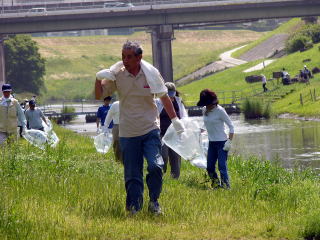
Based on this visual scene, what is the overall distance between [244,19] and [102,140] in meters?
50.8

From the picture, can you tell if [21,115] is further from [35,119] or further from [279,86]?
[279,86]

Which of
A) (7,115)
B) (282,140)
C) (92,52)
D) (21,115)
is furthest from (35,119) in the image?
(92,52)

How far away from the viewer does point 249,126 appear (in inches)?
1847

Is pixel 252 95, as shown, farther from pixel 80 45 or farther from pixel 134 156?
pixel 80 45

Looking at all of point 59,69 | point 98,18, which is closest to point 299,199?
point 98,18

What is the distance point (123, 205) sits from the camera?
10.8m

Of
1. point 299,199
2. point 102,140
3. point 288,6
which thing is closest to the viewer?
point 299,199

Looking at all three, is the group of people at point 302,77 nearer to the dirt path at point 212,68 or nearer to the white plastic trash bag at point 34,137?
the dirt path at point 212,68

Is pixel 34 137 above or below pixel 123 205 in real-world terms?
above

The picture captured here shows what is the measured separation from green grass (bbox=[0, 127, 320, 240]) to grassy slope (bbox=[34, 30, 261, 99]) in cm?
10384

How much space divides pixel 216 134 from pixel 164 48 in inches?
2343

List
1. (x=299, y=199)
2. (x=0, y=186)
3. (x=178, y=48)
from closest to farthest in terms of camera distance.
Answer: (x=0, y=186)
(x=299, y=199)
(x=178, y=48)

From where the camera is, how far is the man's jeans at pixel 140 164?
34.2 feet

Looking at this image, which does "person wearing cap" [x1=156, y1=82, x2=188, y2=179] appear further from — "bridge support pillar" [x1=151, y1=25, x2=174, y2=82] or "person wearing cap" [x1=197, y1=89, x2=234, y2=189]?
"bridge support pillar" [x1=151, y1=25, x2=174, y2=82]
